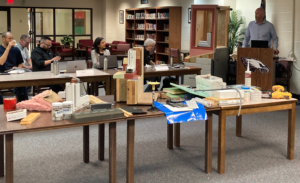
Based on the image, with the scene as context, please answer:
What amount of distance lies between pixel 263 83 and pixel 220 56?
2633 millimetres

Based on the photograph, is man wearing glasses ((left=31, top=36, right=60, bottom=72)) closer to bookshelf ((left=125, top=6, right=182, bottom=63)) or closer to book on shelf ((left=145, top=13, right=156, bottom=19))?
bookshelf ((left=125, top=6, right=182, bottom=63))

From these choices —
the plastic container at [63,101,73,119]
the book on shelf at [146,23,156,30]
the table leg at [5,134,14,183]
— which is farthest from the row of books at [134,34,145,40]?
the table leg at [5,134,14,183]

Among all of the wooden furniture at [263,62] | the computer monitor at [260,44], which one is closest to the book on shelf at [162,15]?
the computer monitor at [260,44]

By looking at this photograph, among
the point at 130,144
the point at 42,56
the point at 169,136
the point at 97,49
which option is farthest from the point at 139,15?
the point at 130,144

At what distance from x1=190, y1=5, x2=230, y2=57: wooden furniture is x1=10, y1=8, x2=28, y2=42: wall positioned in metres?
9.42

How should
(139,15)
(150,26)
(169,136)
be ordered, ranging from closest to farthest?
(169,136)
(150,26)
(139,15)

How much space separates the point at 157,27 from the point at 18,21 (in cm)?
641

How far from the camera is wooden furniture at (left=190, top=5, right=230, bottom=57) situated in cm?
802

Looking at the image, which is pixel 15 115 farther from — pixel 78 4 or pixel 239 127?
pixel 78 4

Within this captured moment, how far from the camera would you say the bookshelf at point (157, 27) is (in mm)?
11859

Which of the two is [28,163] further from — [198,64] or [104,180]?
[198,64]

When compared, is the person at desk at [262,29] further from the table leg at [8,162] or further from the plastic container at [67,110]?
the table leg at [8,162]

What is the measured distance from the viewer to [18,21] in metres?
15.3

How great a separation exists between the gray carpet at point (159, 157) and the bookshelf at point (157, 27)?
708 cm
